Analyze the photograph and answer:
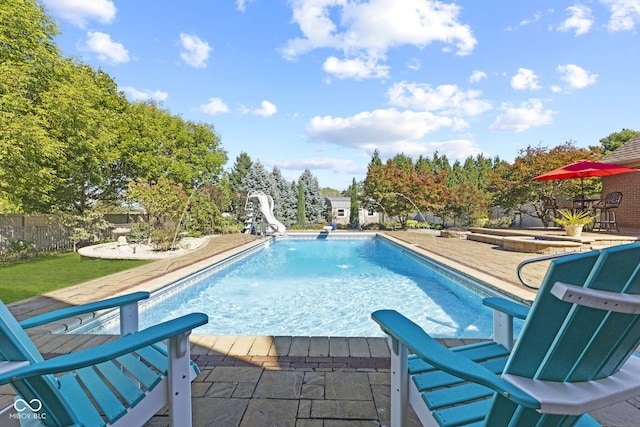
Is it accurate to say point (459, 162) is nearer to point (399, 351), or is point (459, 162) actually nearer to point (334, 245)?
point (334, 245)

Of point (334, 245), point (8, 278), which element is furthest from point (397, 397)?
point (334, 245)

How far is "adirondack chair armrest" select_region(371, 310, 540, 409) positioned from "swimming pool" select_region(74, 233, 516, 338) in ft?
11.4

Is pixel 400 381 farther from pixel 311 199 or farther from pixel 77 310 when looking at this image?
pixel 311 199

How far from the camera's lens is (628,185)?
1173 centimetres

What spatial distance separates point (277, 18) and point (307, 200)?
17.1m

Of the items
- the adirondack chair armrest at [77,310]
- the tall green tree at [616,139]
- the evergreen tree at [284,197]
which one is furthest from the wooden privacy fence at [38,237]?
the tall green tree at [616,139]

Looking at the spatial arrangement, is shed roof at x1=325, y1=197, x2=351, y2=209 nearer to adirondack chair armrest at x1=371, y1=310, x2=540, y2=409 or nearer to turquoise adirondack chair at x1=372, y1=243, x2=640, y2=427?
adirondack chair armrest at x1=371, y1=310, x2=540, y2=409

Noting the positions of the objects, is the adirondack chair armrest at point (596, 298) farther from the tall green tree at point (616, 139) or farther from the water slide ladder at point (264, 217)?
the tall green tree at point (616, 139)

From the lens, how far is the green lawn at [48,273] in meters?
5.35

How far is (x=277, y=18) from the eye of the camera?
1205 centimetres

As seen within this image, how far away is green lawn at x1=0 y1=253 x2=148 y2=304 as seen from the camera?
5348 millimetres

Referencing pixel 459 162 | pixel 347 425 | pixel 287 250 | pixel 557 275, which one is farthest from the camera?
pixel 459 162

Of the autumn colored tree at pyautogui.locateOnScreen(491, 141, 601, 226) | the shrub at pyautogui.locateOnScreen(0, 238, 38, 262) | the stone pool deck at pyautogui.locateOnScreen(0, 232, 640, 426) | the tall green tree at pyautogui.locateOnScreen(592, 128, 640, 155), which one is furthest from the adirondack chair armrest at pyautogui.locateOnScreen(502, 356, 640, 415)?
the tall green tree at pyautogui.locateOnScreen(592, 128, 640, 155)

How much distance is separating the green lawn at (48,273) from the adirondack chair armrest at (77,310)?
162 inches
